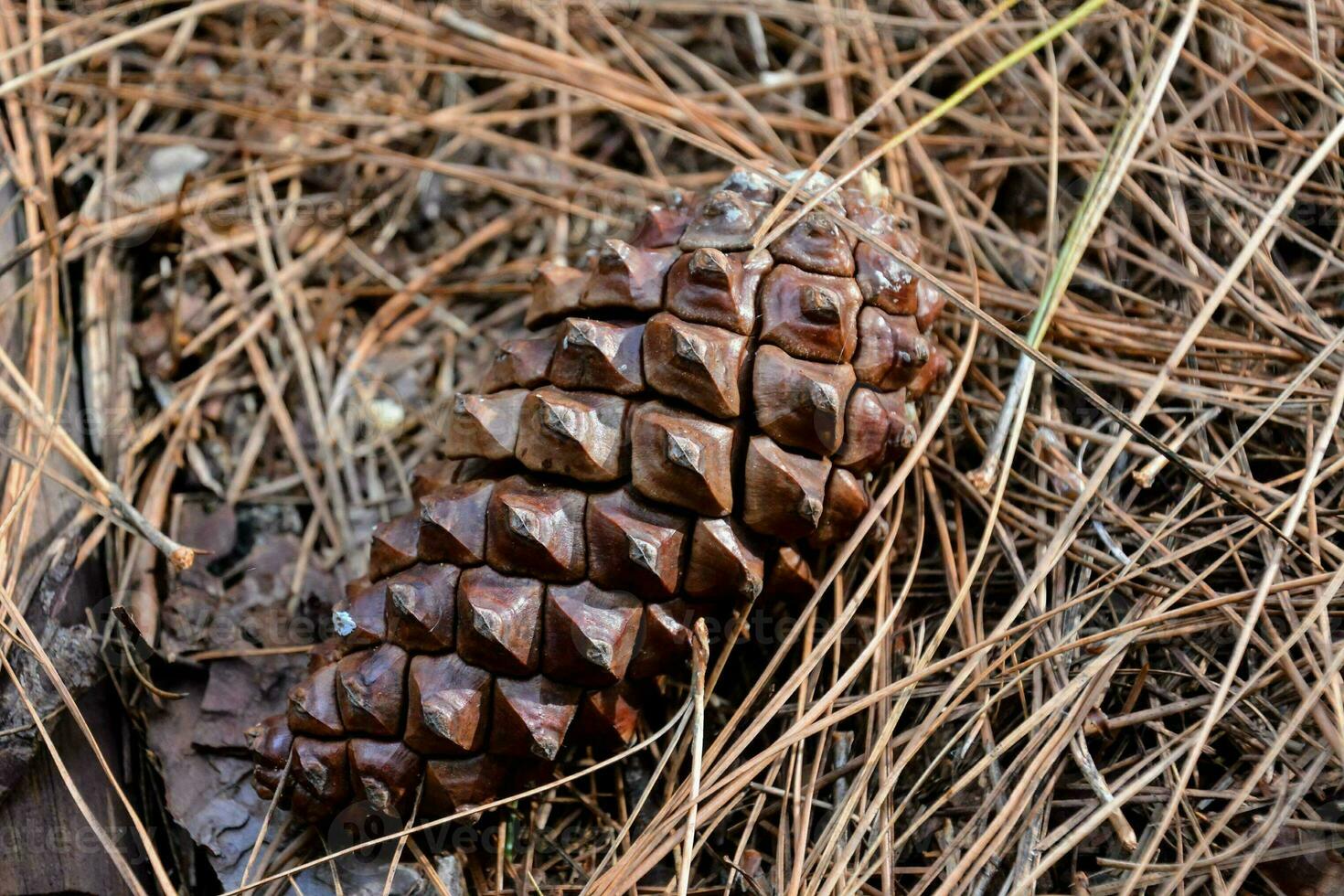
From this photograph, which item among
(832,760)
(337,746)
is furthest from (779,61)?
(337,746)

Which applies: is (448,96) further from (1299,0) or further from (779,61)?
(1299,0)

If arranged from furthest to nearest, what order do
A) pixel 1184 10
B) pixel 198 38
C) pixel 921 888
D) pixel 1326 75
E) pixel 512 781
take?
pixel 198 38
pixel 1184 10
pixel 1326 75
pixel 512 781
pixel 921 888

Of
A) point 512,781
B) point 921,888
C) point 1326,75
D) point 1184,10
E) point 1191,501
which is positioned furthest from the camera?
point 1184,10

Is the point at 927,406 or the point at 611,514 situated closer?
the point at 611,514
